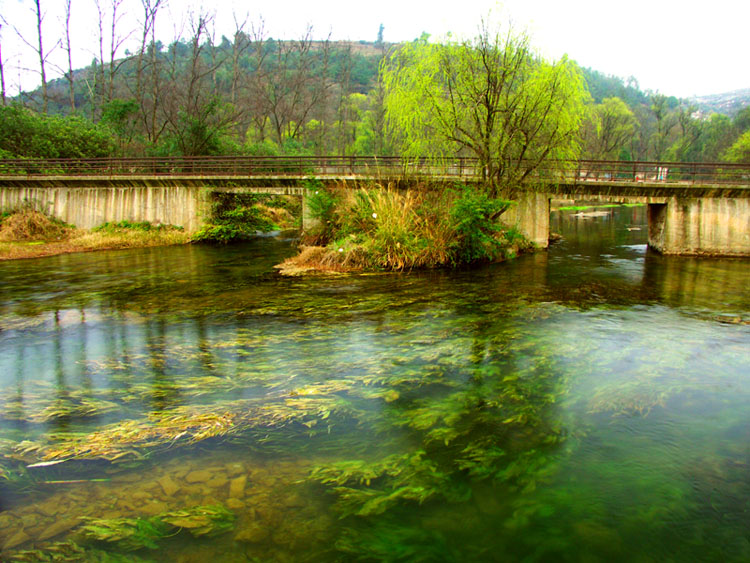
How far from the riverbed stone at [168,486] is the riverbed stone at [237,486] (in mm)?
511

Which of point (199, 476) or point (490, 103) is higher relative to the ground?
point (490, 103)

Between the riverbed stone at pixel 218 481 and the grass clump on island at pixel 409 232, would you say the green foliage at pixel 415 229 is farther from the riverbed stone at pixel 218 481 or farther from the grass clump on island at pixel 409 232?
the riverbed stone at pixel 218 481

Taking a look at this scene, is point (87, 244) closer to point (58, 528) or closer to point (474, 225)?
point (474, 225)

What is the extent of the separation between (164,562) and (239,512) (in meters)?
0.70

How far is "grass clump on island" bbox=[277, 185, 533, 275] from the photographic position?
17.6 m

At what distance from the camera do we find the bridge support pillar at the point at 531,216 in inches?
886

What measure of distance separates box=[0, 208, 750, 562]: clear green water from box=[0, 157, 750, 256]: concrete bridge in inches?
422

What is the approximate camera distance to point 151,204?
27328 millimetres

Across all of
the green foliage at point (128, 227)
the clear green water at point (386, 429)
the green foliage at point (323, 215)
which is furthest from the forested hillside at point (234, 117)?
the clear green water at point (386, 429)

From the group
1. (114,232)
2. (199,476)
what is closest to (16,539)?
(199,476)

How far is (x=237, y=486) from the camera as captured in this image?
464 centimetres

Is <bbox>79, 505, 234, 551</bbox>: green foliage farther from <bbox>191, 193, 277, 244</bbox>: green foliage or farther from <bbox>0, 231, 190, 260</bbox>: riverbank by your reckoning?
<bbox>191, 193, 277, 244</bbox>: green foliage

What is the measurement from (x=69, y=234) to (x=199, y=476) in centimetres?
2717

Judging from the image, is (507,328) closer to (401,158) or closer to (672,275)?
(672,275)
